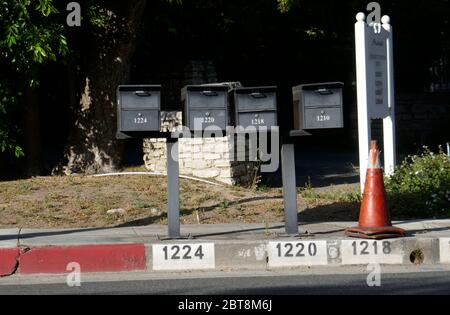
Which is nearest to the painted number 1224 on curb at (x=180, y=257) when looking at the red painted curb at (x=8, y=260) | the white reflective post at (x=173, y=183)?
the white reflective post at (x=173, y=183)

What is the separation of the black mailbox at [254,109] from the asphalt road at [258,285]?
5.62ft

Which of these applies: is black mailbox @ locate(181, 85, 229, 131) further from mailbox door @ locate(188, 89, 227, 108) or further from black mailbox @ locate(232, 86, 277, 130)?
black mailbox @ locate(232, 86, 277, 130)

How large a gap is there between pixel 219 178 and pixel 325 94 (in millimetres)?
4255

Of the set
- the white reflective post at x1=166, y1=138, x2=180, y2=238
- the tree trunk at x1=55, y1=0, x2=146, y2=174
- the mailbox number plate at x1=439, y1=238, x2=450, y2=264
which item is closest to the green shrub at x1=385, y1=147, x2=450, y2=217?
the mailbox number plate at x1=439, y1=238, x2=450, y2=264

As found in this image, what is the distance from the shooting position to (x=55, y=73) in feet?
57.8

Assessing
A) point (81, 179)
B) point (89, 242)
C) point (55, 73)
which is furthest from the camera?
point (55, 73)

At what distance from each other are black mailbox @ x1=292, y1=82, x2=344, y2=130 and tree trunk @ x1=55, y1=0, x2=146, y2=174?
507 cm

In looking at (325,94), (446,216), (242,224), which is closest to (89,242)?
(242,224)

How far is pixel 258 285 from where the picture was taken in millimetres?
7973

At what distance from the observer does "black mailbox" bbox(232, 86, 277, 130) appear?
30.3 feet

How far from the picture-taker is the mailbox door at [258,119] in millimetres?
9242

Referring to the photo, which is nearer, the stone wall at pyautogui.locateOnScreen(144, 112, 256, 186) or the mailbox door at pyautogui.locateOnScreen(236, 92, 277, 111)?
the mailbox door at pyautogui.locateOnScreen(236, 92, 277, 111)

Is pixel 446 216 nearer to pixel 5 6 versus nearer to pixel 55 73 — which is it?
pixel 5 6

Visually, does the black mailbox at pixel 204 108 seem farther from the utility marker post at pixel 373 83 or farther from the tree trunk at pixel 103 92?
the tree trunk at pixel 103 92
